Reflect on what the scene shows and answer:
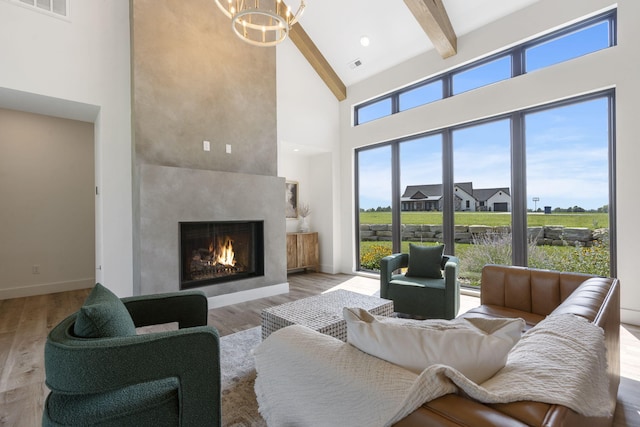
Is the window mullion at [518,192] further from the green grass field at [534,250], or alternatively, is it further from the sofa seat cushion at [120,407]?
the sofa seat cushion at [120,407]

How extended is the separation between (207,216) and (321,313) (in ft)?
7.41

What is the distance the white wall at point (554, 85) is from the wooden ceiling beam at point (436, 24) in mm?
168

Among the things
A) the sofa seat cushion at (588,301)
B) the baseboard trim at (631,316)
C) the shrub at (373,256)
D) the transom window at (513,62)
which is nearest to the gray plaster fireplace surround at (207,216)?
the shrub at (373,256)

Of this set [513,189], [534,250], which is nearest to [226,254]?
[513,189]

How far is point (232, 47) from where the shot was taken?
4.52 m

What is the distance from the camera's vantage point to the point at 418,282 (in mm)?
3531

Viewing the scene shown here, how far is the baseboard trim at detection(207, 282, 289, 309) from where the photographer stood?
4134 millimetres

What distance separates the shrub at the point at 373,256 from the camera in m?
5.89

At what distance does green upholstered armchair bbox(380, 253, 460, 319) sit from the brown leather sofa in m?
0.53

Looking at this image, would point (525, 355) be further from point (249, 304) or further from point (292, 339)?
point (249, 304)

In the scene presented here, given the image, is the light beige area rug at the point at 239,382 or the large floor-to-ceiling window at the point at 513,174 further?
the large floor-to-ceiling window at the point at 513,174

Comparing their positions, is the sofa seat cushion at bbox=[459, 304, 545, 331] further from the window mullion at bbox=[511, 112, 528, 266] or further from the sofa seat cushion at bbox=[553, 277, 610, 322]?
the window mullion at bbox=[511, 112, 528, 266]

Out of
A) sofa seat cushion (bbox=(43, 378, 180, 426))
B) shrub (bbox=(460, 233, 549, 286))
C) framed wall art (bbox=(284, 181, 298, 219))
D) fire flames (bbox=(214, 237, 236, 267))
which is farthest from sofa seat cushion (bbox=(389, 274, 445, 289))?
framed wall art (bbox=(284, 181, 298, 219))

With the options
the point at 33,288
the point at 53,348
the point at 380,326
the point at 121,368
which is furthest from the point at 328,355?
the point at 33,288
